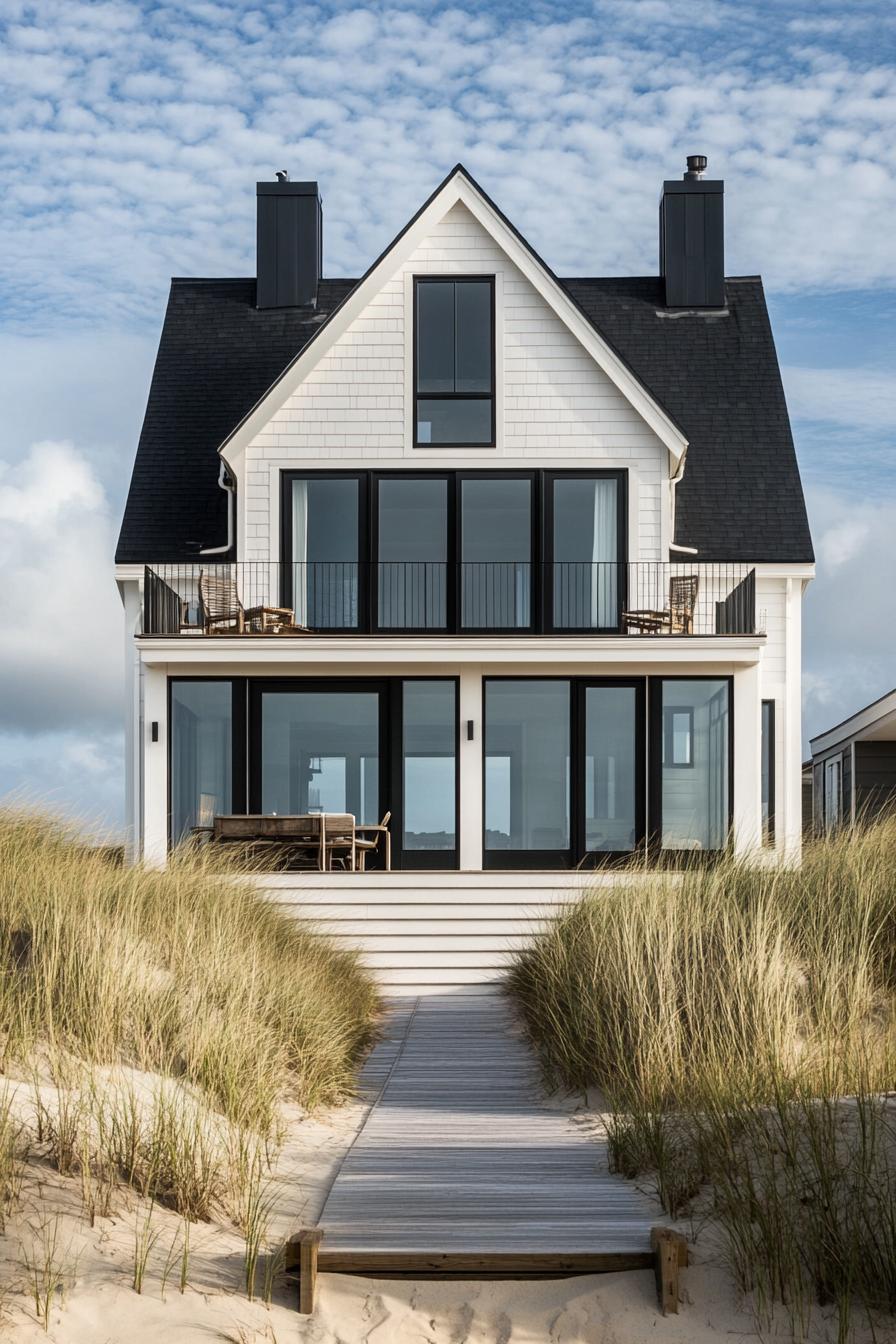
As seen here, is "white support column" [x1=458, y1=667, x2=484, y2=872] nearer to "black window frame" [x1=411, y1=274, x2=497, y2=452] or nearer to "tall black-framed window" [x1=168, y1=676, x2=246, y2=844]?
"tall black-framed window" [x1=168, y1=676, x2=246, y2=844]

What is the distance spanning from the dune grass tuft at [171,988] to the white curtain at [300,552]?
8.20m

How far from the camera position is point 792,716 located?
2145 cm

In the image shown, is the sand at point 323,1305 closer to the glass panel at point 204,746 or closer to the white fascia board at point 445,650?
the white fascia board at point 445,650

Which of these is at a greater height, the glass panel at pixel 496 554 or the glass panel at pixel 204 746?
the glass panel at pixel 496 554

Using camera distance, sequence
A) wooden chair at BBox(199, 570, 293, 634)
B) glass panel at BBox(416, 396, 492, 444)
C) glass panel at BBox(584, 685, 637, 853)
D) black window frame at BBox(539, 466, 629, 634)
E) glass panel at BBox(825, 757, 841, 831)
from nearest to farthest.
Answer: wooden chair at BBox(199, 570, 293, 634)
glass panel at BBox(584, 685, 637, 853)
black window frame at BBox(539, 466, 629, 634)
glass panel at BBox(416, 396, 492, 444)
glass panel at BBox(825, 757, 841, 831)

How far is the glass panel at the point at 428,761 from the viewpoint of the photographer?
19859 mm

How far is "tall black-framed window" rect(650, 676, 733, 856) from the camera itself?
19656 millimetres

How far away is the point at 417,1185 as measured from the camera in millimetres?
7359

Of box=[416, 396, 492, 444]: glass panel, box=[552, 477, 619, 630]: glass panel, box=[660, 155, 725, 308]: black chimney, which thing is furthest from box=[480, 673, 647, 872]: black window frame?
box=[660, 155, 725, 308]: black chimney

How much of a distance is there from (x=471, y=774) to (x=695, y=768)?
9.93 ft

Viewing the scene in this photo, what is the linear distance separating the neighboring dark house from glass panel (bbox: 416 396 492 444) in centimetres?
829

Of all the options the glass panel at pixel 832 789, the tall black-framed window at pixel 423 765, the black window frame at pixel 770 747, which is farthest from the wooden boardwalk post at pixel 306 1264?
the glass panel at pixel 832 789

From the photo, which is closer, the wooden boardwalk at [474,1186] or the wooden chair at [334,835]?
the wooden boardwalk at [474,1186]

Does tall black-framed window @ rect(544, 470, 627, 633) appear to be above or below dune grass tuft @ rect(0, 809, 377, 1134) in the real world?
above
